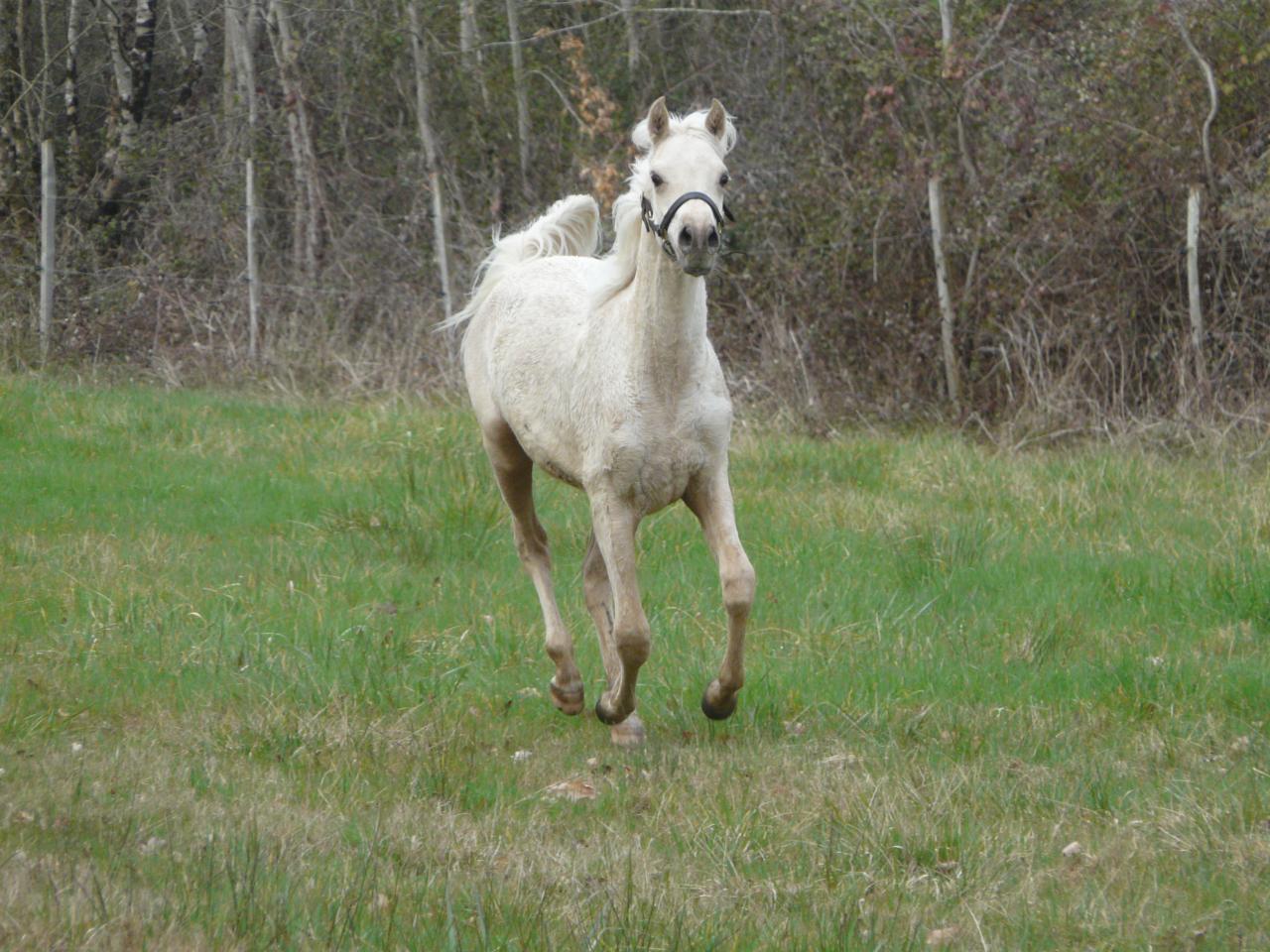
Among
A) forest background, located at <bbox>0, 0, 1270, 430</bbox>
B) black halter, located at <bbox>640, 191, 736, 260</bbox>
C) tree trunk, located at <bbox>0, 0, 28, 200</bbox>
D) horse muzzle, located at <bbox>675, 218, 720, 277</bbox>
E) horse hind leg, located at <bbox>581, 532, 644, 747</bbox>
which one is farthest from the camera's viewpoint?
tree trunk, located at <bbox>0, 0, 28, 200</bbox>

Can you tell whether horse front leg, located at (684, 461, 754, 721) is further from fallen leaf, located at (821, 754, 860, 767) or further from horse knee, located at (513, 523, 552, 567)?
horse knee, located at (513, 523, 552, 567)

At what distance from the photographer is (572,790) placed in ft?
17.4

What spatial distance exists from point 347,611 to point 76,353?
9485 millimetres

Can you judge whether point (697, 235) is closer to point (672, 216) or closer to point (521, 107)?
point (672, 216)

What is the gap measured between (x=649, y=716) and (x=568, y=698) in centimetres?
31

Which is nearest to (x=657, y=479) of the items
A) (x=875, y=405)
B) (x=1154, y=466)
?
(x=1154, y=466)

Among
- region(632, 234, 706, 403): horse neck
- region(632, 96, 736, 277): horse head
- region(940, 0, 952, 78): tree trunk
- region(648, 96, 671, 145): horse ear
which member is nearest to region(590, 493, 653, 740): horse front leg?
region(632, 234, 706, 403): horse neck

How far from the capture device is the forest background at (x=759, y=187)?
1247 cm

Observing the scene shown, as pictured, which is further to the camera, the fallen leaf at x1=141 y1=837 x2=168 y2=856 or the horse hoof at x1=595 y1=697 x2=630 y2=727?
the horse hoof at x1=595 y1=697 x2=630 y2=727

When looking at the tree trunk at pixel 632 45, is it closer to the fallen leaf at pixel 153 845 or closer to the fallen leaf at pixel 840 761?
the fallen leaf at pixel 840 761

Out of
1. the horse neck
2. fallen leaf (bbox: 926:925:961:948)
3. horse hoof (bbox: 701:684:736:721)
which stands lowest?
horse hoof (bbox: 701:684:736:721)

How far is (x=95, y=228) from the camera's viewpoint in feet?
58.7

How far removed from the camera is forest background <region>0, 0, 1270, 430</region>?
12469 mm

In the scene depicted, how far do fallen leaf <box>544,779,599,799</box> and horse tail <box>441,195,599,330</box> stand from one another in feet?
9.04
